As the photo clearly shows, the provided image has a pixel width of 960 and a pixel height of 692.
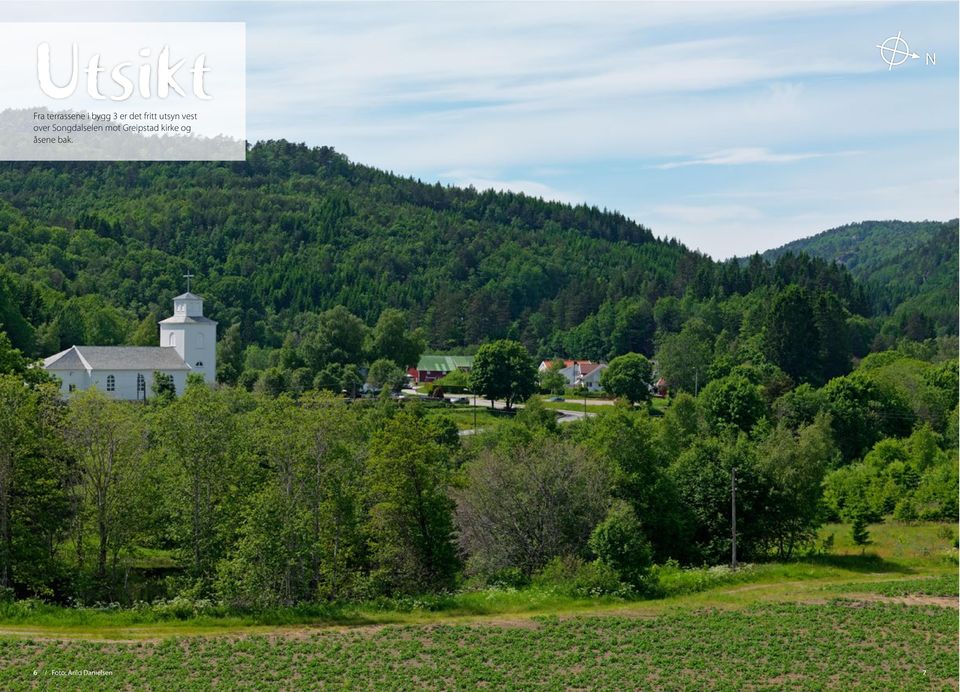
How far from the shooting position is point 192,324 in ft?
231

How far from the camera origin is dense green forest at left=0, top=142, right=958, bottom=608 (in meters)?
30.9

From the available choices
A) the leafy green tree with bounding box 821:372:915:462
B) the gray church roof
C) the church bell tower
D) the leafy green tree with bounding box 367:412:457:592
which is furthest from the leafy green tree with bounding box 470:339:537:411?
the leafy green tree with bounding box 367:412:457:592

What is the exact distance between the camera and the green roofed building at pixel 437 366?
105 m

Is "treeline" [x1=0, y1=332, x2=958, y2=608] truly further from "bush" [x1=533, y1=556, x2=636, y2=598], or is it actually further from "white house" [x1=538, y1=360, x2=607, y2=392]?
"white house" [x1=538, y1=360, x2=607, y2=392]

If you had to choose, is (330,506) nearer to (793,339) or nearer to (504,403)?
(504,403)

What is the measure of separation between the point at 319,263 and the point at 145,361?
81882mm

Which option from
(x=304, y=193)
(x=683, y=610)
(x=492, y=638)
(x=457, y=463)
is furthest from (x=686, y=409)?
(x=304, y=193)

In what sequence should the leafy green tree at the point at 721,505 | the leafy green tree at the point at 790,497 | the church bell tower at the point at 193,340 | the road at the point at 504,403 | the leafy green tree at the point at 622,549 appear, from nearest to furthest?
the leafy green tree at the point at 622,549
the leafy green tree at the point at 721,505
the leafy green tree at the point at 790,497
the church bell tower at the point at 193,340
the road at the point at 504,403

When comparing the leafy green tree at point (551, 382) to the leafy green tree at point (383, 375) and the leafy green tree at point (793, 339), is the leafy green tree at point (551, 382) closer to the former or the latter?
the leafy green tree at point (793, 339)

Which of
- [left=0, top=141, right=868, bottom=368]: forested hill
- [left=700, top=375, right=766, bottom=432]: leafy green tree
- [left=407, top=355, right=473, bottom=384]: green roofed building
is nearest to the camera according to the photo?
[left=700, top=375, right=766, bottom=432]: leafy green tree

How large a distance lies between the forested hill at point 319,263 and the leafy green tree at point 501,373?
24.7 m

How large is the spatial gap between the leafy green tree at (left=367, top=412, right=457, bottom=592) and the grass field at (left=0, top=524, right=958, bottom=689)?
6.77ft

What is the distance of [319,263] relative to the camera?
485 feet

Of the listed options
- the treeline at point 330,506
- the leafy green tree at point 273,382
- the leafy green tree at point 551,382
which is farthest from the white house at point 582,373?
the treeline at point 330,506
